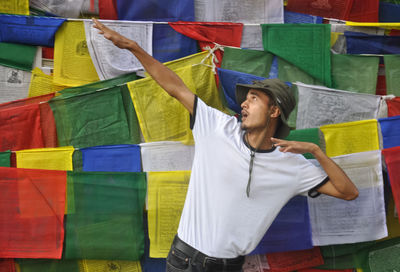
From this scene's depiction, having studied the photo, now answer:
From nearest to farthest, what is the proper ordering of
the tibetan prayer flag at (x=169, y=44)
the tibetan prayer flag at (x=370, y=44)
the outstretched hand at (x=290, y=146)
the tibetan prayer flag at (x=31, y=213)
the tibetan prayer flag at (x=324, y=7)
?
the outstretched hand at (x=290, y=146)
the tibetan prayer flag at (x=31, y=213)
the tibetan prayer flag at (x=169, y=44)
the tibetan prayer flag at (x=370, y=44)
the tibetan prayer flag at (x=324, y=7)

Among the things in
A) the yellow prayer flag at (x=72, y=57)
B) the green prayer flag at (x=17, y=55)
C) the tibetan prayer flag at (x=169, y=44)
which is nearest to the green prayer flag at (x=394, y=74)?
the tibetan prayer flag at (x=169, y=44)

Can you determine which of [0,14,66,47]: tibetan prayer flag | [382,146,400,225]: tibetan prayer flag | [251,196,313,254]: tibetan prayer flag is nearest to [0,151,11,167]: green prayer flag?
[0,14,66,47]: tibetan prayer flag

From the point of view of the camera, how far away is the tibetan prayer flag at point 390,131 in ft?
9.66

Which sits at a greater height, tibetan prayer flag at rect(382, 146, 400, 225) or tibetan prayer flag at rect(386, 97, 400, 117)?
tibetan prayer flag at rect(386, 97, 400, 117)

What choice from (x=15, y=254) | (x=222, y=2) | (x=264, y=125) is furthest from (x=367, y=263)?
(x=15, y=254)

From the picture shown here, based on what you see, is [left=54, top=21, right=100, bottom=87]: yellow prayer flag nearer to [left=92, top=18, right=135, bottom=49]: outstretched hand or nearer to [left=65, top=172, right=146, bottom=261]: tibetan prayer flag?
[left=65, top=172, right=146, bottom=261]: tibetan prayer flag

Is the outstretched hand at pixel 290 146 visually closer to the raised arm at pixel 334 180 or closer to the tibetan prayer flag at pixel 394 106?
the raised arm at pixel 334 180

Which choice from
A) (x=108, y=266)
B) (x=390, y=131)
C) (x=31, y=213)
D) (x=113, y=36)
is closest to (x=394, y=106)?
(x=390, y=131)

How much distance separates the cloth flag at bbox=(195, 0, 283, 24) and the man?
1200 millimetres

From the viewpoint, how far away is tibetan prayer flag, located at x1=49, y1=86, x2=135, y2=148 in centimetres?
297

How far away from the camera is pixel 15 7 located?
3.06m

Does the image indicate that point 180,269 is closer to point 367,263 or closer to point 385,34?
point 367,263

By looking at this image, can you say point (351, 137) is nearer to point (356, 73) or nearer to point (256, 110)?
point (356, 73)

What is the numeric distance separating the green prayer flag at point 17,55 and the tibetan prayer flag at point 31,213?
0.77 metres
